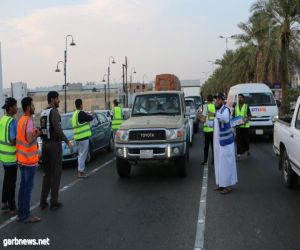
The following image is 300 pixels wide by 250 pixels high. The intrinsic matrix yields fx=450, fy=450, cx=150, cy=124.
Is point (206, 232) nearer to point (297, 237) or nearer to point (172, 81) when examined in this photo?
point (297, 237)

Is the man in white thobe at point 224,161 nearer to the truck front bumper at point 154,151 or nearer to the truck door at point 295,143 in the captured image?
the truck door at point 295,143

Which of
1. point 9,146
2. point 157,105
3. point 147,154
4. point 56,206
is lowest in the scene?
point 56,206

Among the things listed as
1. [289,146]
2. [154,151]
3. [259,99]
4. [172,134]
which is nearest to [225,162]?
[289,146]

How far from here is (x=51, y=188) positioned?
783 centimetres

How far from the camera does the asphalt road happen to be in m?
5.89

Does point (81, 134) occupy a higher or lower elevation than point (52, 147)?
lower

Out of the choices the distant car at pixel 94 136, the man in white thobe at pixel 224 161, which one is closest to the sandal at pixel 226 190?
the man in white thobe at pixel 224 161

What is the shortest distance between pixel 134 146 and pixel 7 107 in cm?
348

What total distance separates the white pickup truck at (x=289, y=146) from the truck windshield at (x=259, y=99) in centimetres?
920

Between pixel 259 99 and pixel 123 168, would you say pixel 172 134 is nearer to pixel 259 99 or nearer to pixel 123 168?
pixel 123 168

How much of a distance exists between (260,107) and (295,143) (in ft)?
36.0

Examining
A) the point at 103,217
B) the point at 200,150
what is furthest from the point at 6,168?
the point at 200,150

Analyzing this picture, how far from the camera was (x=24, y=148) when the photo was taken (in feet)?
22.9

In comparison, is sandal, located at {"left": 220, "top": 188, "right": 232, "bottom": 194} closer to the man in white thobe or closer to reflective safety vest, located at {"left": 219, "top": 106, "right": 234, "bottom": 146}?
the man in white thobe
